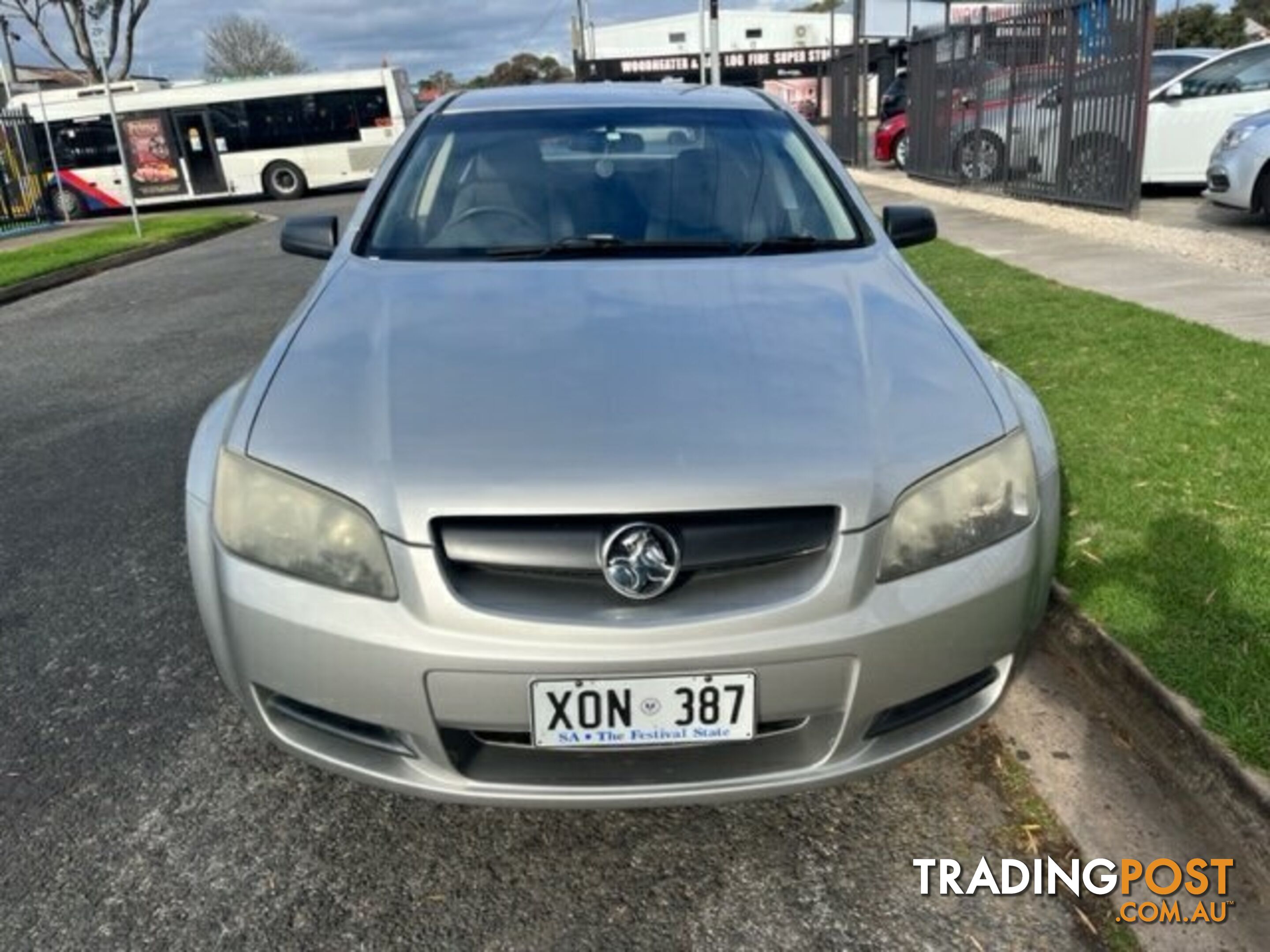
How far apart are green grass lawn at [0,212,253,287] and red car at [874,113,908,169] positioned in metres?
12.4

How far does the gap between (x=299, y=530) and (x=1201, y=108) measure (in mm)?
12012

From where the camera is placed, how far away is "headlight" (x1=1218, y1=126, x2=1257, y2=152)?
8.81 m

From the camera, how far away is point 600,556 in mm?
1762

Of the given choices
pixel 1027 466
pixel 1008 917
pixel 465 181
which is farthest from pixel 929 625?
pixel 465 181

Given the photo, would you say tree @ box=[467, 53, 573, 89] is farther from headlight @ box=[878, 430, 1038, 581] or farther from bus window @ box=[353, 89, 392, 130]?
headlight @ box=[878, 430, 1038, 581]

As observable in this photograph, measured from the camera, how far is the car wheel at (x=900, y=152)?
62.8ft

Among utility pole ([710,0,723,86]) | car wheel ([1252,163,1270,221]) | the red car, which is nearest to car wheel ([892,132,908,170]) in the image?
the red car

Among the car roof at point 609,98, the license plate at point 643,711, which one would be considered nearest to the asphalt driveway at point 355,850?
the license plate at point 643,711

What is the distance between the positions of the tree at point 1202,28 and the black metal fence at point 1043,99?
37.0m

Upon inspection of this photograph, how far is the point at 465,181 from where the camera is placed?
3217 mm

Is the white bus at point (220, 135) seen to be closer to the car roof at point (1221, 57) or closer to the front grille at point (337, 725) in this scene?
the car roof at point (1221, 57)

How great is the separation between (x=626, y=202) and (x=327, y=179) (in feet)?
76.5

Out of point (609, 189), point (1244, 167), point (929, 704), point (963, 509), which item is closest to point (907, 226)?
point (609, 189)

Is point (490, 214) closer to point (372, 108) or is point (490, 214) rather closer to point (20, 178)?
point (20, 178)
